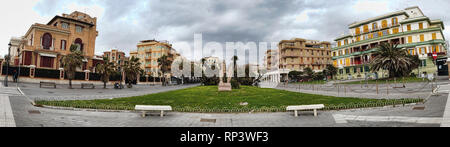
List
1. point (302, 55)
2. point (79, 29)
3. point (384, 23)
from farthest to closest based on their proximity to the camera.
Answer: point (302, 55) < point (384, 23) < point (79, 29)

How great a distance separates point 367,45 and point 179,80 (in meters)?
56.9

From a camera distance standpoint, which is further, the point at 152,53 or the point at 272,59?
the point at 272,59

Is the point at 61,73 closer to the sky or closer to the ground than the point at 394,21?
closer to the ground

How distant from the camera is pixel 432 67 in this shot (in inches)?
1468

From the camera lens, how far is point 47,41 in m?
39.6

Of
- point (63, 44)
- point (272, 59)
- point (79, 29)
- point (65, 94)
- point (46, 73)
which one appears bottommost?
point (65, 94)

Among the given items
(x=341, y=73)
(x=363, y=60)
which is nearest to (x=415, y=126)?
(x=363, y=60)

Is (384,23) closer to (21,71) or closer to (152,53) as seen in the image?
(152,53)

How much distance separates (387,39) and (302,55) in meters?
26.4

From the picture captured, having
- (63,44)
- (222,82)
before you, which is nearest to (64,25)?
(63,44)

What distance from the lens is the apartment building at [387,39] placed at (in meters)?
38.6

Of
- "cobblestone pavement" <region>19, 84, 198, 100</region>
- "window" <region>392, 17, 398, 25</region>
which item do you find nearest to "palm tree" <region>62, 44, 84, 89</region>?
"cobblestone pavement" <region>19, 84, 198, 100</region>
